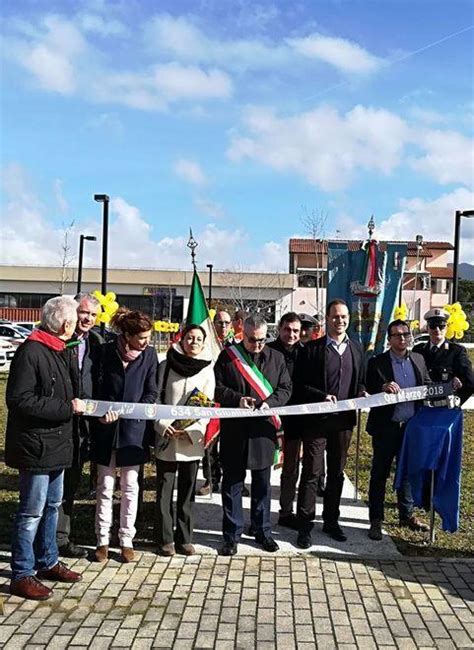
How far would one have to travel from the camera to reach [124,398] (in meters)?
5.30

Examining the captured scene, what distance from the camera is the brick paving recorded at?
13.3ft

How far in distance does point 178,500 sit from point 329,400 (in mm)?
1577

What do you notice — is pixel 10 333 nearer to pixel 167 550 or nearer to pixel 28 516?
pixel 167 550

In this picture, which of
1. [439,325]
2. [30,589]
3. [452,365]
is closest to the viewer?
[30,589]

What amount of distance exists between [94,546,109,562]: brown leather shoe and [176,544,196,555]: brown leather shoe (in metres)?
0.61

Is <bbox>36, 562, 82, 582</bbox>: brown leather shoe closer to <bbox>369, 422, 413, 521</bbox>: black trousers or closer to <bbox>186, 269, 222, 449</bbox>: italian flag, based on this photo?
<bbox>369, 422, 413, 521</bbox>: black trousers

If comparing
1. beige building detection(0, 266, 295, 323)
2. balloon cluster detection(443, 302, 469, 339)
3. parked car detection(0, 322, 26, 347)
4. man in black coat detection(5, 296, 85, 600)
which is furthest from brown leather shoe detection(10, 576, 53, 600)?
beige building detection(0, 266, 295, 323)

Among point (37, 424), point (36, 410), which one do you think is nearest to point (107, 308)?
point (37, 424)

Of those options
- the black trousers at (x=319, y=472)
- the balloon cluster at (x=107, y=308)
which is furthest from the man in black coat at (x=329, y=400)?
the balloon cluster at (x=107, y=308)

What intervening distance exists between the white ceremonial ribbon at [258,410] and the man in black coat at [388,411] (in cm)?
11

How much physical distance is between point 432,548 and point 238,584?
6.48 ft

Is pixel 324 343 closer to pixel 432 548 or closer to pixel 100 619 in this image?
pixel 432 548

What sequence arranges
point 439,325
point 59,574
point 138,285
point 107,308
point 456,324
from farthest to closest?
1. point 138,285
2. point 107,308
3. point 456,324
4. point 439,325
5. point 59,574

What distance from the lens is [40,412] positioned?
4.42m
